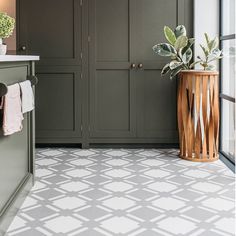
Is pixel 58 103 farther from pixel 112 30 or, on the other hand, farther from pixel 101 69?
pixel 112 30

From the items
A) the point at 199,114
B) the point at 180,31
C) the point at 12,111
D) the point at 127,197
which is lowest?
the point at 127,197

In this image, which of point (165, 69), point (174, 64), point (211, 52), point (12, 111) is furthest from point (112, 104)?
point (12, 111)

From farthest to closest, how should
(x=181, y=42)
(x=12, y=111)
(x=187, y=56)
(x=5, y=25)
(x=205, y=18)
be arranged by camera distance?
(x=205, y=18)
(x=187, y=56)
(x=181, y=42)
(x=5, y=25)
(x=12, y=111)

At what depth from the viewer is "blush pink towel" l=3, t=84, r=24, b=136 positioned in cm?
195

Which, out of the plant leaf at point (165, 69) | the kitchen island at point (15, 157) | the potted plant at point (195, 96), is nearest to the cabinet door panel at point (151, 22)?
the plant leaf at point (165, 69)

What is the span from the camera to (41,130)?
422 centimetres

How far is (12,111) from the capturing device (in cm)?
205

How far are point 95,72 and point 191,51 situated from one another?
97cm

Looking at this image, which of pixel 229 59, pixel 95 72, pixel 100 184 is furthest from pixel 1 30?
pixel 229 59

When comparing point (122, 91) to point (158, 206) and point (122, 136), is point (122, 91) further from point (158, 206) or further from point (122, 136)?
point (158, 206)

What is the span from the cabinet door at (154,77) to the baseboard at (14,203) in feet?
5.48

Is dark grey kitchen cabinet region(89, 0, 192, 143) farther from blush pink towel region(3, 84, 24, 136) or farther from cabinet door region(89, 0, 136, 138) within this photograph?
blush pink towel region(3, 84, 24, 136)

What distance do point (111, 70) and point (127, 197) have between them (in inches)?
68.9

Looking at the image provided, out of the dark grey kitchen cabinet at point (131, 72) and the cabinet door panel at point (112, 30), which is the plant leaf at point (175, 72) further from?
the cabinet door panel at point (112, 30)
